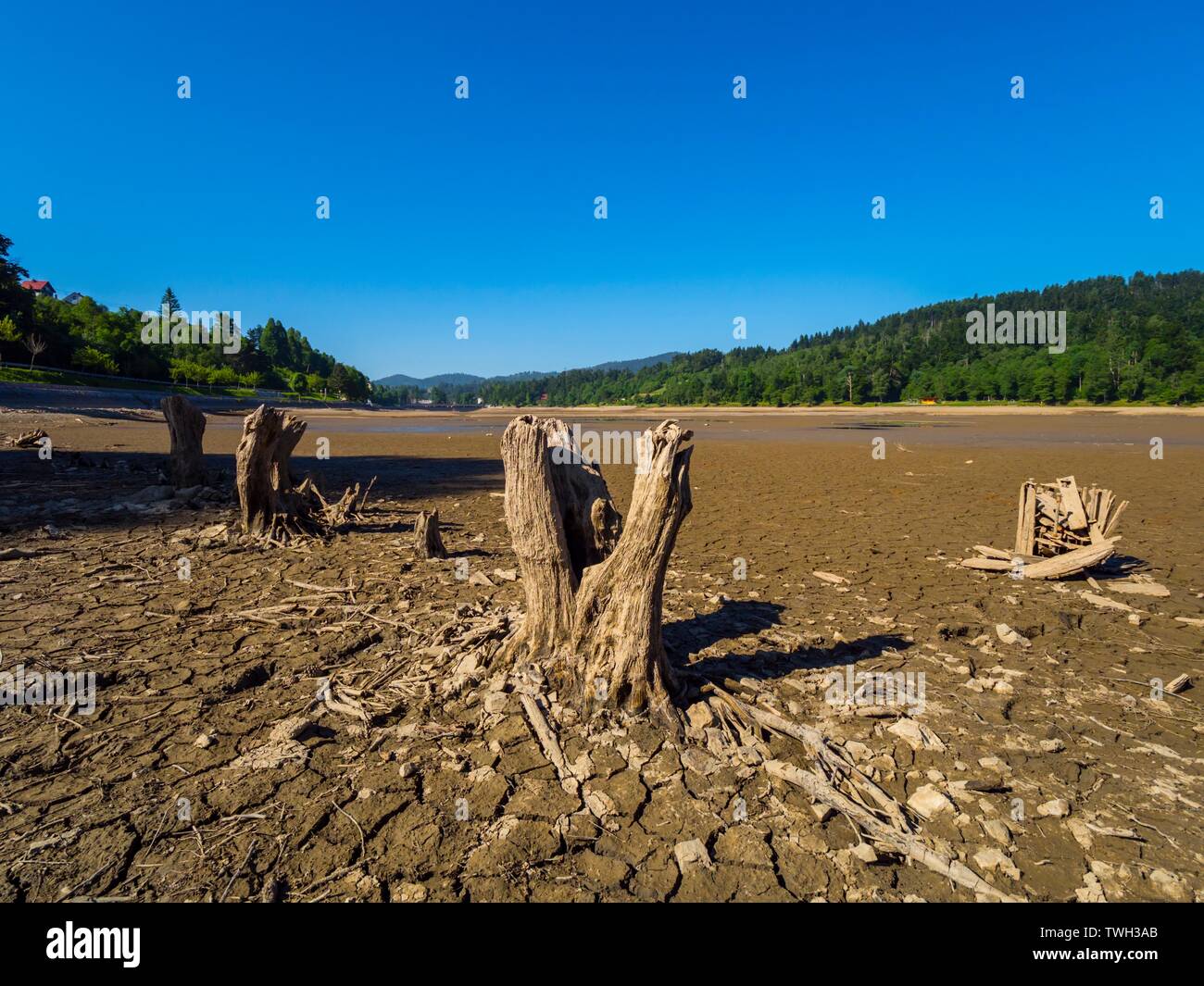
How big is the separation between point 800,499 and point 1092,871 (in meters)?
10.7

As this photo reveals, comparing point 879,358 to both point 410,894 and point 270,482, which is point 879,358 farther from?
point 410,894

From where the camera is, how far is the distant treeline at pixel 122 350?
5025cm

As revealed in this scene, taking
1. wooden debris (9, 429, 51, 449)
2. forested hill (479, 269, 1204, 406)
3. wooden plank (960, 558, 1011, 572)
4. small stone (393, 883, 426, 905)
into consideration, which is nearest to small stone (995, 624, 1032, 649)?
wooden plank (960, 558, 1011, 572)

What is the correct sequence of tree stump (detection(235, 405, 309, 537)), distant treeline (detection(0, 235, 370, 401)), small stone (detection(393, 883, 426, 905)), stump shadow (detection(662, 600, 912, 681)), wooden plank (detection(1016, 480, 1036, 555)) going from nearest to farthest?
1. small stone (detection(393, 883, 426, 905))
2. stump shadow (detection(662, 600, 912, 681))
3. wooden plank (detection(1016, 480, 1036, 555))
4. tree stump (detection(235, 405, 309, 537))
5. distant treeline (detection(0, 235, 370, 401))

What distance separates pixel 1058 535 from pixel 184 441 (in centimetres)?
1478

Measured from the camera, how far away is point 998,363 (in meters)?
98.3

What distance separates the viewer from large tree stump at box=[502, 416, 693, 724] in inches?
147

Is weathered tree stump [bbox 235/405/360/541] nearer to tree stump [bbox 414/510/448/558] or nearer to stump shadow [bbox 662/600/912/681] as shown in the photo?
tree stump [bbox 414/510/448/558]

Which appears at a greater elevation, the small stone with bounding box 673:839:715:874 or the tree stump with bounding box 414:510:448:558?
the tree stump with bounding box 414:510:448:558

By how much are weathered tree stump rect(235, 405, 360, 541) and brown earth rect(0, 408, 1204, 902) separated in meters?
0.46

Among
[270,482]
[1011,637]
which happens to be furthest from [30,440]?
[1011,637]

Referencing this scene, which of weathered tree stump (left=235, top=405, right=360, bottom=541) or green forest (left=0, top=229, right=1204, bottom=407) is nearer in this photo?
weathered tree stump (left=235, top=405, right=360, bottom=541)

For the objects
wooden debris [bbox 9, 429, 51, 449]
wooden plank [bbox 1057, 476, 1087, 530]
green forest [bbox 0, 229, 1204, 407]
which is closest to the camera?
wooden plank [bbox 1057, 476, 1087, 530]

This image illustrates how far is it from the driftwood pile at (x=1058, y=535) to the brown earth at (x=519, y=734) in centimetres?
28
